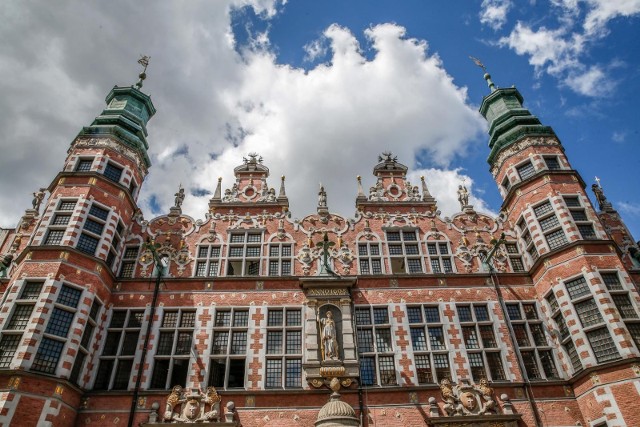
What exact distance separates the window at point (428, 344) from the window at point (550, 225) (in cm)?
660

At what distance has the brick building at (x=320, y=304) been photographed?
18969 mm

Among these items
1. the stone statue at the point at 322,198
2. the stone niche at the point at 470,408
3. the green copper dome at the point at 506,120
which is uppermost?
the green copper dome at the point at 506,120

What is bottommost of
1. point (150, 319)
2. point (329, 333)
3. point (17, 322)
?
point (329, 333)

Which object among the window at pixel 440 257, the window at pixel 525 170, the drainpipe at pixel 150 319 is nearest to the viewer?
the drainpipe at pixel 150 319

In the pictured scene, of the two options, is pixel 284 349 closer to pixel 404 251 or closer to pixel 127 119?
pixel 404 251

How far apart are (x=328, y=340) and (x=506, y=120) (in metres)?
17.3

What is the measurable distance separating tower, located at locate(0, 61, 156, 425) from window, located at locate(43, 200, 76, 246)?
41 millimetres

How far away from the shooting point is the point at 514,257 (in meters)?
24.4

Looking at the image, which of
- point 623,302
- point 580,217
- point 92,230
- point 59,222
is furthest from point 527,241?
point 59,222

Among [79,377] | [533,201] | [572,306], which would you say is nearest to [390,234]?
[533,201]

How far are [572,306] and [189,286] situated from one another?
1762 cm

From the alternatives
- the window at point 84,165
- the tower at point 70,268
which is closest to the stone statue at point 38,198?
the tower at point 70,268

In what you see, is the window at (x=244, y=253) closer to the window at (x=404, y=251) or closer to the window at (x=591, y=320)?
the window at (x=404, y=251)

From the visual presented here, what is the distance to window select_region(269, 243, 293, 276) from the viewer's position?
78.0ft
